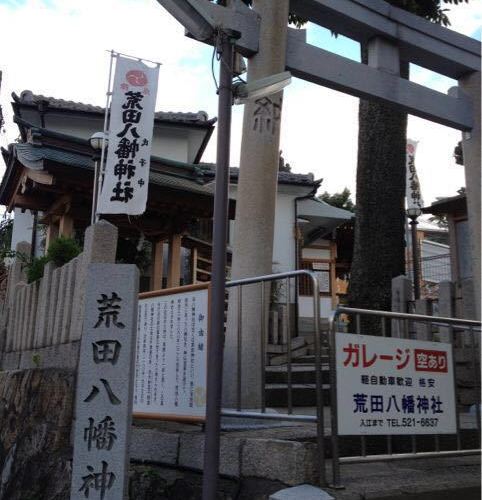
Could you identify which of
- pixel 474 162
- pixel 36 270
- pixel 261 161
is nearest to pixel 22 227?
pixel 36 270

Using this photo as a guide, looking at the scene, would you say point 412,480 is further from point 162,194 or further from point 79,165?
point 162,194

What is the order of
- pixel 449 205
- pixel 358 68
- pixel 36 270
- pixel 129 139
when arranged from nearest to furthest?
1. pixel 358 68
2. pixel 36 270
3. pixel 129 139
4. pixel 449 205

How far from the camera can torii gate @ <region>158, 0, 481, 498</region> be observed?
17.9ft

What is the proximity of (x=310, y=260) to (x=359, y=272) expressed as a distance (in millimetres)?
14158

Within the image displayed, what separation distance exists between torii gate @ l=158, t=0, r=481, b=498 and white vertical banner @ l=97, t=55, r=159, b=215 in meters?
5.27

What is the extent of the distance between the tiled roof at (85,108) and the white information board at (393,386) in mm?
14453

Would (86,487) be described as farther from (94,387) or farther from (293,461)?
(293,461)

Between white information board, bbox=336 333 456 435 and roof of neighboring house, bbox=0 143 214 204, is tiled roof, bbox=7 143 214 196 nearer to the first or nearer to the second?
roof of neighboring house, bbox=0 143 214 204

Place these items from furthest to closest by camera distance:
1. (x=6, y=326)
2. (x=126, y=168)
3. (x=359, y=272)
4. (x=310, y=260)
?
(x=310, y=260)
(x=126, y=168)
(x=6, y=326)
(x=359, y=272)

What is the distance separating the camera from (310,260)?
21688mm

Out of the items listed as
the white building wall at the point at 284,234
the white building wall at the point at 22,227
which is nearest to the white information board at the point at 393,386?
the white building wall at the point at 284,234

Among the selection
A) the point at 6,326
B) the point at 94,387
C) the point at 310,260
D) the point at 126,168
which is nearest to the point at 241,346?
the point at 94,387

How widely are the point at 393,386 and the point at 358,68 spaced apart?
3.38 m

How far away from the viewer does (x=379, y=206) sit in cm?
774
